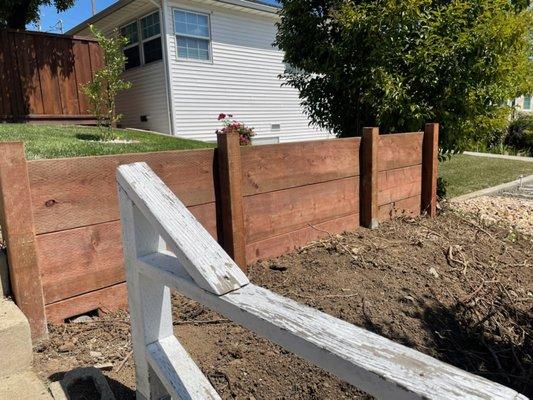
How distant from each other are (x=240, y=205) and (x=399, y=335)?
1394mm

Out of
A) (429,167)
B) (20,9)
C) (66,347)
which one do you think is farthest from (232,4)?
(66,347)

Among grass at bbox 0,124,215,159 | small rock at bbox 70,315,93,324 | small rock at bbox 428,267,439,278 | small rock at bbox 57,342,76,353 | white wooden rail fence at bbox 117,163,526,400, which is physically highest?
grass at bbox 0,124,215,159

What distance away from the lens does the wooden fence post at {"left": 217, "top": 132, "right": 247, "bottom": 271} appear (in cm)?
317

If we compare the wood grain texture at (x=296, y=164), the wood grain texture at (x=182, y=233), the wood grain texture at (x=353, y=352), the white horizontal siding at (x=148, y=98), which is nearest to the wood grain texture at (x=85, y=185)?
the wood grain texture at (x=296, y=164)

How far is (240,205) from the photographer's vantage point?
129 inches

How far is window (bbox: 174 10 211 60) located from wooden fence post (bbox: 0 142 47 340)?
10.2 metres

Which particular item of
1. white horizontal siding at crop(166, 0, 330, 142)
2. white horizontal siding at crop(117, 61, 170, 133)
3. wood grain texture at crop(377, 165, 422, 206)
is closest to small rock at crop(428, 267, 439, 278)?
wood grain texture at crop(377, 165, 422, 206)

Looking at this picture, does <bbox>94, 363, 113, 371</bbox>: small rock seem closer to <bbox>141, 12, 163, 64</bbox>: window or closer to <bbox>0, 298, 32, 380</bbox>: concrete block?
<bbox>0, 298, 32, 380</bbox>: concrete block

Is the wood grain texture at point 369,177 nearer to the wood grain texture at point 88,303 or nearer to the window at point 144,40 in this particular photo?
the wood grain texture at point 88,303

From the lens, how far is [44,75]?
10.1 metres

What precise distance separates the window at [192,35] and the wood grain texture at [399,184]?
27.4 ft

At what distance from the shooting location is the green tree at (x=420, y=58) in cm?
510

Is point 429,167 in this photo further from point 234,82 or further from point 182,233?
point 234,82

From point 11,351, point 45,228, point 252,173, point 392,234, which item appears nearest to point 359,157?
point 392,234
